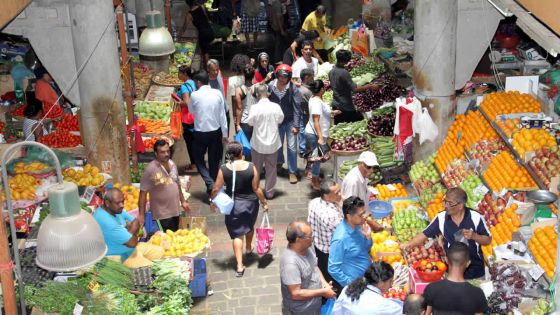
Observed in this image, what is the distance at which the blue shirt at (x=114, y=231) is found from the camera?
817cm

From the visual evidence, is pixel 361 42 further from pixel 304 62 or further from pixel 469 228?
pixel 469 228

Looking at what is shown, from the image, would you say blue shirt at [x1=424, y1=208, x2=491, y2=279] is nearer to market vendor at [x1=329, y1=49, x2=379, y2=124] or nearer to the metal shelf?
the metal shelf

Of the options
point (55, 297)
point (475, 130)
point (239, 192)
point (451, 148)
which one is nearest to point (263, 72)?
point (451, 148)

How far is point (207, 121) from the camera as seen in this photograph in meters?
11.6

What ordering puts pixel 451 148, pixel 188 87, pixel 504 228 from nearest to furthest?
pixel 504 228 < pixel 451 148 < pixel 188 87

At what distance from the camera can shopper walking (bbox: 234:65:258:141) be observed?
40.2 feet

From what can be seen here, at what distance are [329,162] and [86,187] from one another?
4.87m

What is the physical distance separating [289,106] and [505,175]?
4.45 m

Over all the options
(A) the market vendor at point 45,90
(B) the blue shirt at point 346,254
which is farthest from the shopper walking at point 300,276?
(A) the market vendor at point 45,90

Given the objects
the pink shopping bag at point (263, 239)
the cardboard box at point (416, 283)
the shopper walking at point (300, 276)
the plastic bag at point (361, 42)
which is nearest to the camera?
the shopper walking at point (300, 276)

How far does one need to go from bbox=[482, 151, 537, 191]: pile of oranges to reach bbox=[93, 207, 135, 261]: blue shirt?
432cm

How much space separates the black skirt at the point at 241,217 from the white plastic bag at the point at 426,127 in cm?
311

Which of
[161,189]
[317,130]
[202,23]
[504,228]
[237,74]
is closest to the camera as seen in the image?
[504,228]

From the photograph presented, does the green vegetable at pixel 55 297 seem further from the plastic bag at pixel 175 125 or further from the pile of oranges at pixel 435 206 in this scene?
the plastic bag at pixel 175 125
